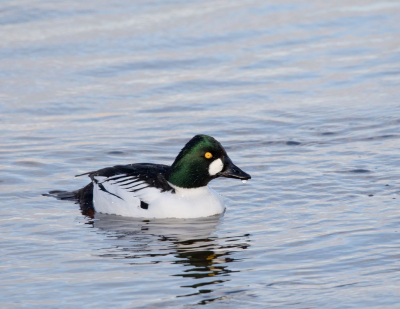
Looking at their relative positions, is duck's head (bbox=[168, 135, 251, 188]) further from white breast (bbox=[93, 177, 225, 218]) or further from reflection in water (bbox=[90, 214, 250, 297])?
reflection in water (bbox=[90, 214, 250, 297])

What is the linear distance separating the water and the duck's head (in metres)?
0.45

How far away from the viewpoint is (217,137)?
12914 millimetres

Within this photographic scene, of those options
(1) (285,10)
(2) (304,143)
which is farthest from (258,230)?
(1) (285,10)

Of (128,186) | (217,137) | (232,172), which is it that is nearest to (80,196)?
(128,186)

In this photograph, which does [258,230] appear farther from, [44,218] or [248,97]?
[248,97]

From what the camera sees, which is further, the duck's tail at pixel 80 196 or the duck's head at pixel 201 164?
the duck's tail at pixel 80 196

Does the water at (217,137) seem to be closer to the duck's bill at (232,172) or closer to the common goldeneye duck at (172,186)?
the common goldeneye duck at (172,186)

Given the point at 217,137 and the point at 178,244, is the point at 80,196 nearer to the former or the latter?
the point at 178,244

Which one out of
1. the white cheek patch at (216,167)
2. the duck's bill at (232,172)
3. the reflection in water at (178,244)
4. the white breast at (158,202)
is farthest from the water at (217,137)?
the white cheek patch at (216,167)

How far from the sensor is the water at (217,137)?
25.0 feet

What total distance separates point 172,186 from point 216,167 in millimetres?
601

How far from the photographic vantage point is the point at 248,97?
48.0 feet

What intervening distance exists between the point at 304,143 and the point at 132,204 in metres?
3.41

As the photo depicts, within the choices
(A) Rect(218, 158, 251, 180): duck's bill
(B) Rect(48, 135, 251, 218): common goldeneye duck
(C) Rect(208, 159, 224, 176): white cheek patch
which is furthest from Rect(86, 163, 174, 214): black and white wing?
(A) Rect(218, 158, 251, 180): duck's bill
